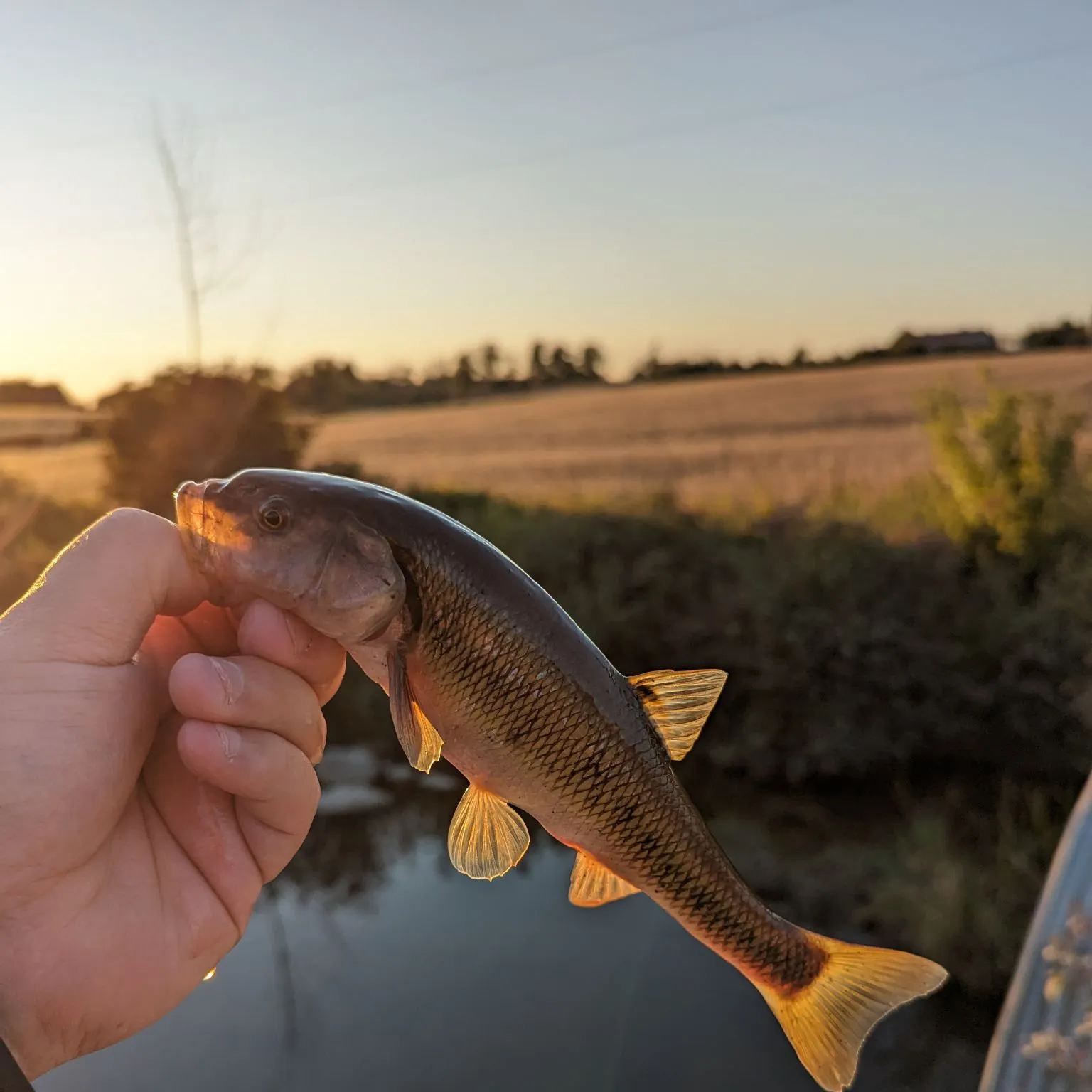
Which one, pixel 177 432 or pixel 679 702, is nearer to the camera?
pixel 679 702

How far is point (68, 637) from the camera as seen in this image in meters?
1.70

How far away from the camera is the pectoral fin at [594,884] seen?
1.93 m

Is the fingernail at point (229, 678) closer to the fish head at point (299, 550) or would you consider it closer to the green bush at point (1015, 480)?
the fish head at point (299, 550)

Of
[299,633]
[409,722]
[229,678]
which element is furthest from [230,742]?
[409,722]

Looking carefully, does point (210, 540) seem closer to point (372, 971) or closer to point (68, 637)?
point (68, 637)

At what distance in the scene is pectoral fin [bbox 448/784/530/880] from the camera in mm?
1848

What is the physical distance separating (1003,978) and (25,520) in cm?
1251

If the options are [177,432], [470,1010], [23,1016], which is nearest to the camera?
[23,1016]

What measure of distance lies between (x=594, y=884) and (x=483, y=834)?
0.28 m

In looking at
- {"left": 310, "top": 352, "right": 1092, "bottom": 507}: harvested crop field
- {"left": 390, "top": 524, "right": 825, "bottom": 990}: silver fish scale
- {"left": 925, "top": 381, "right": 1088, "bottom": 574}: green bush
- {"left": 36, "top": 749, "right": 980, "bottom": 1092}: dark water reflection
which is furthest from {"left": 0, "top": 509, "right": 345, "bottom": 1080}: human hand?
{"left": 310, "top": 352, "right": 1092, "bottom": 507}: harvested crop field

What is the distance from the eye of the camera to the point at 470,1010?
259 inches

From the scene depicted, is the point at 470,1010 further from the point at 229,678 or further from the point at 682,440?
the point at 682,440

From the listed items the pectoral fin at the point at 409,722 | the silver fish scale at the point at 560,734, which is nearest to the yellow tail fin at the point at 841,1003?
the silver fish scale at the point at 560,734

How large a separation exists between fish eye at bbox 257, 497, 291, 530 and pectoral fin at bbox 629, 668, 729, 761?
780 mm
